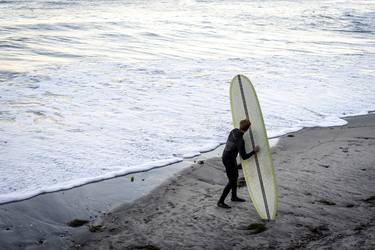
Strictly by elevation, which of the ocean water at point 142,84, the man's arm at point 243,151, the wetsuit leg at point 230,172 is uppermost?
the man's arm at point 243,151

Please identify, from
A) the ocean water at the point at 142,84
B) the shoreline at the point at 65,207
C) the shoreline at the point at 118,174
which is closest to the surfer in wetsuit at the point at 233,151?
the shoreline at the point at 65,207

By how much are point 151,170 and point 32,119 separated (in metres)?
4.97

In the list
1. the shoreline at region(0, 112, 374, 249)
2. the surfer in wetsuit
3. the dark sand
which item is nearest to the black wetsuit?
the surfer in wetsuit

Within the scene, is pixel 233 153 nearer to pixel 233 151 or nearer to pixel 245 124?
pixel 233 151

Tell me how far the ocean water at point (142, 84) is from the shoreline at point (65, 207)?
1.23 ft

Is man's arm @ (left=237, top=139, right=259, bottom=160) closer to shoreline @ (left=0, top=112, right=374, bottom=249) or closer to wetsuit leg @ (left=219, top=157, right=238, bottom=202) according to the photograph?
wetsuit leg @ (left=219, top=157, right=238, bottom=202)

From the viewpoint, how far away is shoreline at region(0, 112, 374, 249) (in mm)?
7145

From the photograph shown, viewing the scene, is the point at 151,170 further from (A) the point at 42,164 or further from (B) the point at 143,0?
(B) the point at 143,0

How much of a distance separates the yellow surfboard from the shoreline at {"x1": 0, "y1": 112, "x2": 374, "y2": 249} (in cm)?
200

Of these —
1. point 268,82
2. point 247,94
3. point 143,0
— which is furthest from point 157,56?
point 143,0

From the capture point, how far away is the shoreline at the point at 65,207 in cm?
714

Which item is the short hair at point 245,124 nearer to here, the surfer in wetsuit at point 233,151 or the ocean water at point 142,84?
the surfer in wetsuit at point 233,151

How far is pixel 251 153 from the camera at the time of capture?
25.5 feet

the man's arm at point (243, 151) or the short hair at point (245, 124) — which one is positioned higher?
the short hair at point (245, 124)
